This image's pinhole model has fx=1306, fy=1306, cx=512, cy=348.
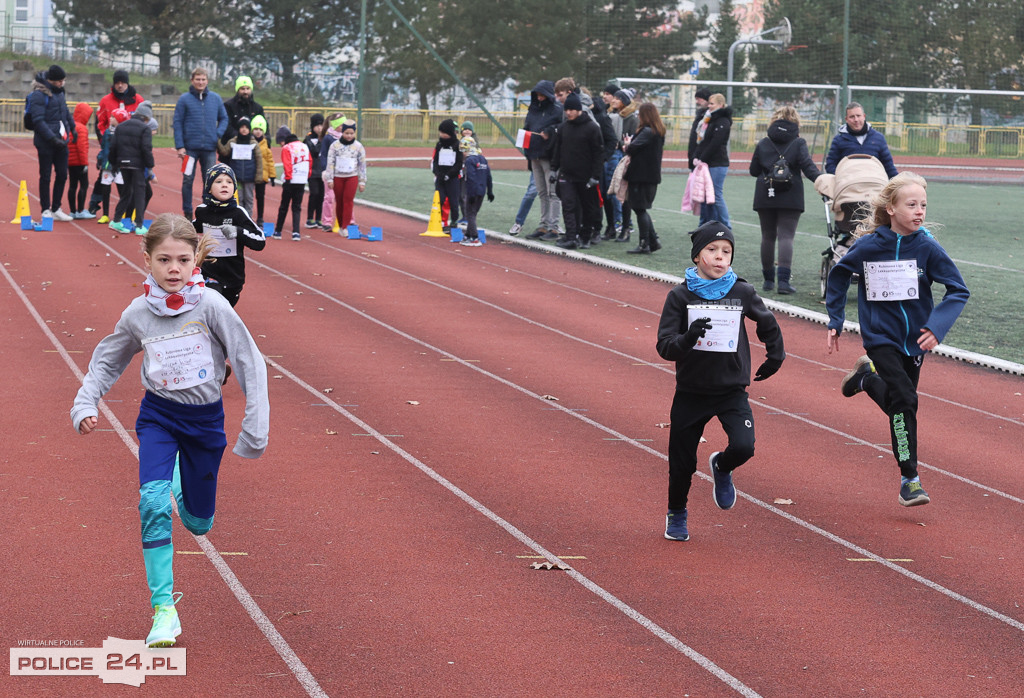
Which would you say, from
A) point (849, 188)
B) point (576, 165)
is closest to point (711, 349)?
point (849, 188)

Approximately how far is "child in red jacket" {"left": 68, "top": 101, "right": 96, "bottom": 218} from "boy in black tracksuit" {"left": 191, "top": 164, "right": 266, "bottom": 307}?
10456 millimetres

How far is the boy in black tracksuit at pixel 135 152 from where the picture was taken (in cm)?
1764

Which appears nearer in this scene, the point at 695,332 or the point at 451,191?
the point at 695,332

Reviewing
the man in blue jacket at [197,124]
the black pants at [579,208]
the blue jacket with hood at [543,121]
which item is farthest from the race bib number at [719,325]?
the man in blue jacket at [197,124]

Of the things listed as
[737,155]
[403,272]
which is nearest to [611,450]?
[403,272]

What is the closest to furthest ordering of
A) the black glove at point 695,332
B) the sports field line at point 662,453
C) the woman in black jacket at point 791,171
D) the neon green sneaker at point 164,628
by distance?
the neon green sneaker at point 164,628
the sports field line at point 662,453
the black glove at point 695,332
the woman in black jacket at point 791,171

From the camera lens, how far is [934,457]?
27.4 feet

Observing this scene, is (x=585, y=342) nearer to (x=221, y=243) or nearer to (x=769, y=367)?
(x=221, y=243)

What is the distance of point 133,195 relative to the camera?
713 inches

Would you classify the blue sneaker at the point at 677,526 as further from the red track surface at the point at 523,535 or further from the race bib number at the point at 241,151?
the race bib number at the point at 241,151

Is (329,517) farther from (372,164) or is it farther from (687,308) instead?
(372,164)

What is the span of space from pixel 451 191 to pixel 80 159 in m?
5.46

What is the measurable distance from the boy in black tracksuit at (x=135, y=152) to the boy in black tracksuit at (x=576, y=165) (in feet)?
18.2

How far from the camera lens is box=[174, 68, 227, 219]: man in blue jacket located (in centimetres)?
1788
